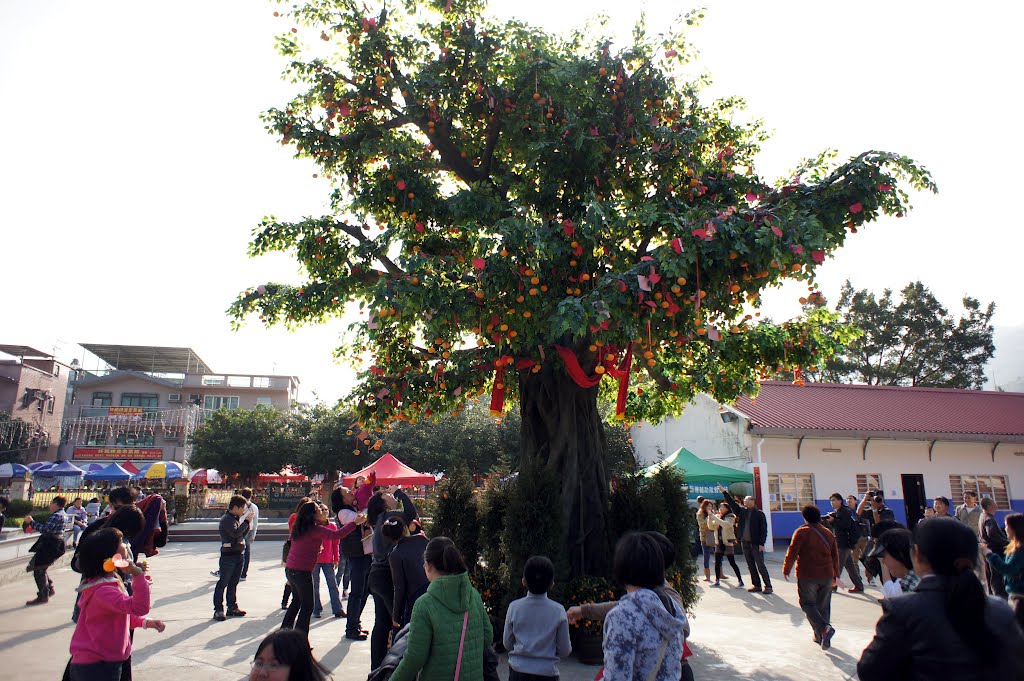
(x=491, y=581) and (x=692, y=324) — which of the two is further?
(x=491, y=581)

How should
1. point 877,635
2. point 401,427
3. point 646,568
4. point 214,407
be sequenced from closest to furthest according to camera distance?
point 877,635 → point 646,568 → point 401,427 → point 214,407

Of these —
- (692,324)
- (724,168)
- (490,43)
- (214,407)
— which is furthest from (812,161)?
(214,407)

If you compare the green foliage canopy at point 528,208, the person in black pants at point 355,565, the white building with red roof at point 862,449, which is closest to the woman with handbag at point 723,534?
the green foliage canopy at point 528,208

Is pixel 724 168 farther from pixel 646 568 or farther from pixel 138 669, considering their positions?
pixel 138 669

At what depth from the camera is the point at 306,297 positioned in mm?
8234

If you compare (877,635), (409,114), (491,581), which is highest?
(409,114)

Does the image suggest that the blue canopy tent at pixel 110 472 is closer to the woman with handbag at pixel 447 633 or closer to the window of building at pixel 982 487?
the woman with handbag at pixel 447 633

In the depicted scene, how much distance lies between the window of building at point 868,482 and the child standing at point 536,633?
20.2m

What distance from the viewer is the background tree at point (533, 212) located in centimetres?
696

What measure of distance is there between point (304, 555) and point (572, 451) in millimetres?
A: 3466

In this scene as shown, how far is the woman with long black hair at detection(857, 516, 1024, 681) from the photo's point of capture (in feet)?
7.86

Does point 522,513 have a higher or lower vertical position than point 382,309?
lower

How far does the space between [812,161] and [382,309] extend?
5.23 meters

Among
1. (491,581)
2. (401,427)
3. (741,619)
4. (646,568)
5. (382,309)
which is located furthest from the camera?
(401,427)
